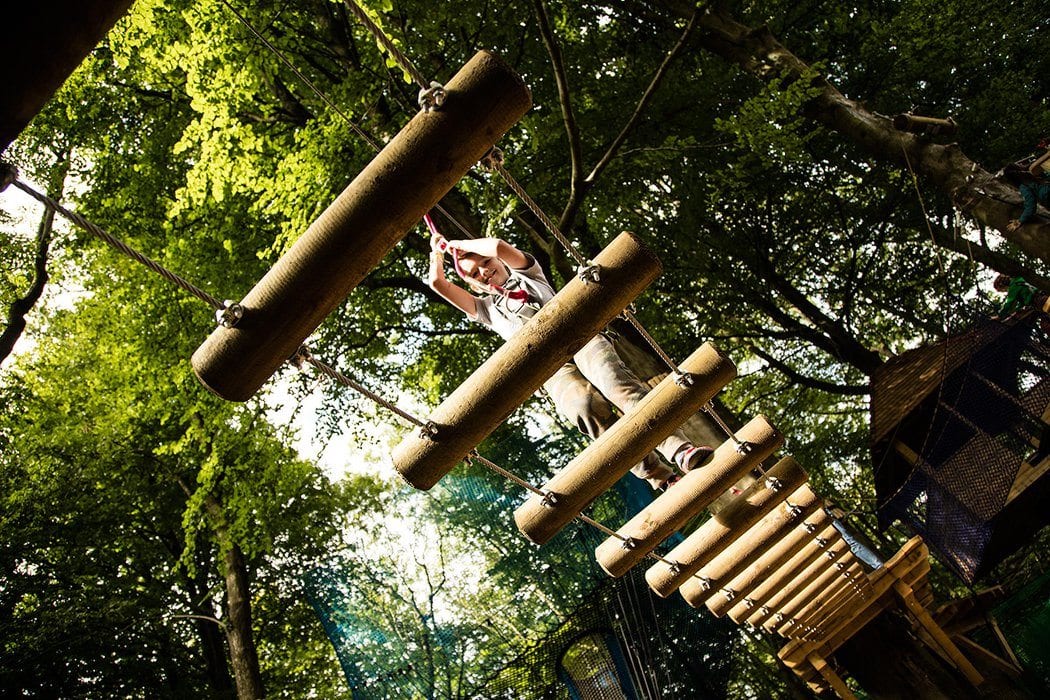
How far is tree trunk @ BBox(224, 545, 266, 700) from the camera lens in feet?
32.6

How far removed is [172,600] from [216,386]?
14233 millimetres

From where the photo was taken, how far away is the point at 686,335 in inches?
436

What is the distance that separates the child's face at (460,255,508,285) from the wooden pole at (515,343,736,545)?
114 cm

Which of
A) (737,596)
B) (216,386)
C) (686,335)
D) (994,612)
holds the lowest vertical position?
(994,612)

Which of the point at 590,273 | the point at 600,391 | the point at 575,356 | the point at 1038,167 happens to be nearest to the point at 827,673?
the point at 600,391

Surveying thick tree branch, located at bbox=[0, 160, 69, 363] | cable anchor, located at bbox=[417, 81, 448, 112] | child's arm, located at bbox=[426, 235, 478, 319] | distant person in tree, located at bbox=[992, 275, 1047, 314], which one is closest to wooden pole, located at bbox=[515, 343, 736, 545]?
child's arm, located at bbox=[426, 235, 478, 319]

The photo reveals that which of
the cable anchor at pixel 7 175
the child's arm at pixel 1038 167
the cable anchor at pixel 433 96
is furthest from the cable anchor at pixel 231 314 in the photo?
the child's arm at pixel 1038 167

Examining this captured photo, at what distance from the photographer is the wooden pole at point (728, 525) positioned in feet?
11.5

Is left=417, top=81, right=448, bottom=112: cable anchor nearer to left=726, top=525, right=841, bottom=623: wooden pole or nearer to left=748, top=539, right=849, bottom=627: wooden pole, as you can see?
left=726, top=525, right=841, bottom=623: wooden pole

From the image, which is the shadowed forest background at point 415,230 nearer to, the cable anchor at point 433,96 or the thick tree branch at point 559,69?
the thick tree branch at point 559,69

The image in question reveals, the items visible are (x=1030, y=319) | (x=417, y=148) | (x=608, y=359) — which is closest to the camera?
(x=417, y=148)

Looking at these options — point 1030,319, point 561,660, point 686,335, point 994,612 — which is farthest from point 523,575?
point 1030,319

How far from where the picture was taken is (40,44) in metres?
1.10

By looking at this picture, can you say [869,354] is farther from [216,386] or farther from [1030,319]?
[216,386]
